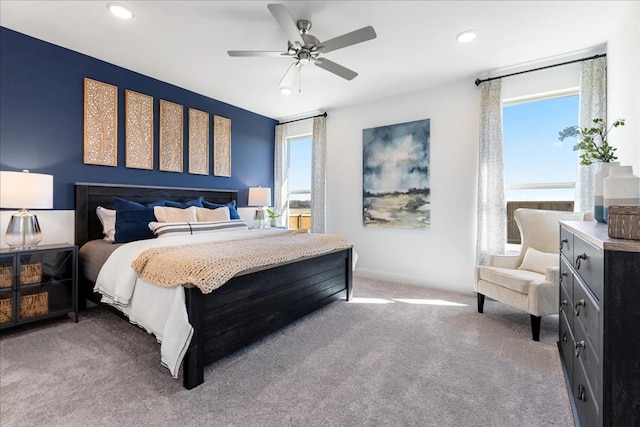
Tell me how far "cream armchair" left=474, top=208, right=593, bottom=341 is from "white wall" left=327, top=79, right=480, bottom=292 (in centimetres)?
73

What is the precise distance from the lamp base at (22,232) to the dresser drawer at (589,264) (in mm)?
3837

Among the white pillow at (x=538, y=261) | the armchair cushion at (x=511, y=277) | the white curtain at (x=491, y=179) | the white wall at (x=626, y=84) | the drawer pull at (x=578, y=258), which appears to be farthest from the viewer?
the white curtain at (x=491, y=179)

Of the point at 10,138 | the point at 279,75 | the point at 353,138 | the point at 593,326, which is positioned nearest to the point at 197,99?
the point at 279,75

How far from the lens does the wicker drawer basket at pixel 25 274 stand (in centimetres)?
238

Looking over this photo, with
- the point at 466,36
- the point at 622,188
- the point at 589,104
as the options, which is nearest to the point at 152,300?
the point at 622,188

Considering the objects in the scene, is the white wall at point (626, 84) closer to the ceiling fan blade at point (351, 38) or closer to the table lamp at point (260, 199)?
the ceiling fan blade at point (351, 38)

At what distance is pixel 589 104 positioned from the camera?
2.94 meters

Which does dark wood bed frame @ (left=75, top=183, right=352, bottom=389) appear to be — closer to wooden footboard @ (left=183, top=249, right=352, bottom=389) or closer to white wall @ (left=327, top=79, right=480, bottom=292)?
wooden footboard @ (left=183, top=249, right=352, bottom=389)

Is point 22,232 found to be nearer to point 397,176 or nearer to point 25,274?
point 25,274

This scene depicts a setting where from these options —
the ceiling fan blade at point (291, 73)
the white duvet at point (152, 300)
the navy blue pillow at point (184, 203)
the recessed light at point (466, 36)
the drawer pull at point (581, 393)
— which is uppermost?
the recessed light at point (466, 36)

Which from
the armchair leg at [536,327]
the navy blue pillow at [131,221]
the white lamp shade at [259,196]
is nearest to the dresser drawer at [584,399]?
the armchair leg at [536,327]

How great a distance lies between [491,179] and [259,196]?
3.28m

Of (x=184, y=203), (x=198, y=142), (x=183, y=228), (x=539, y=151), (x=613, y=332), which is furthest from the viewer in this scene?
(x=198, y=142)

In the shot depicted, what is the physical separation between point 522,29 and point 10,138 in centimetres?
476
